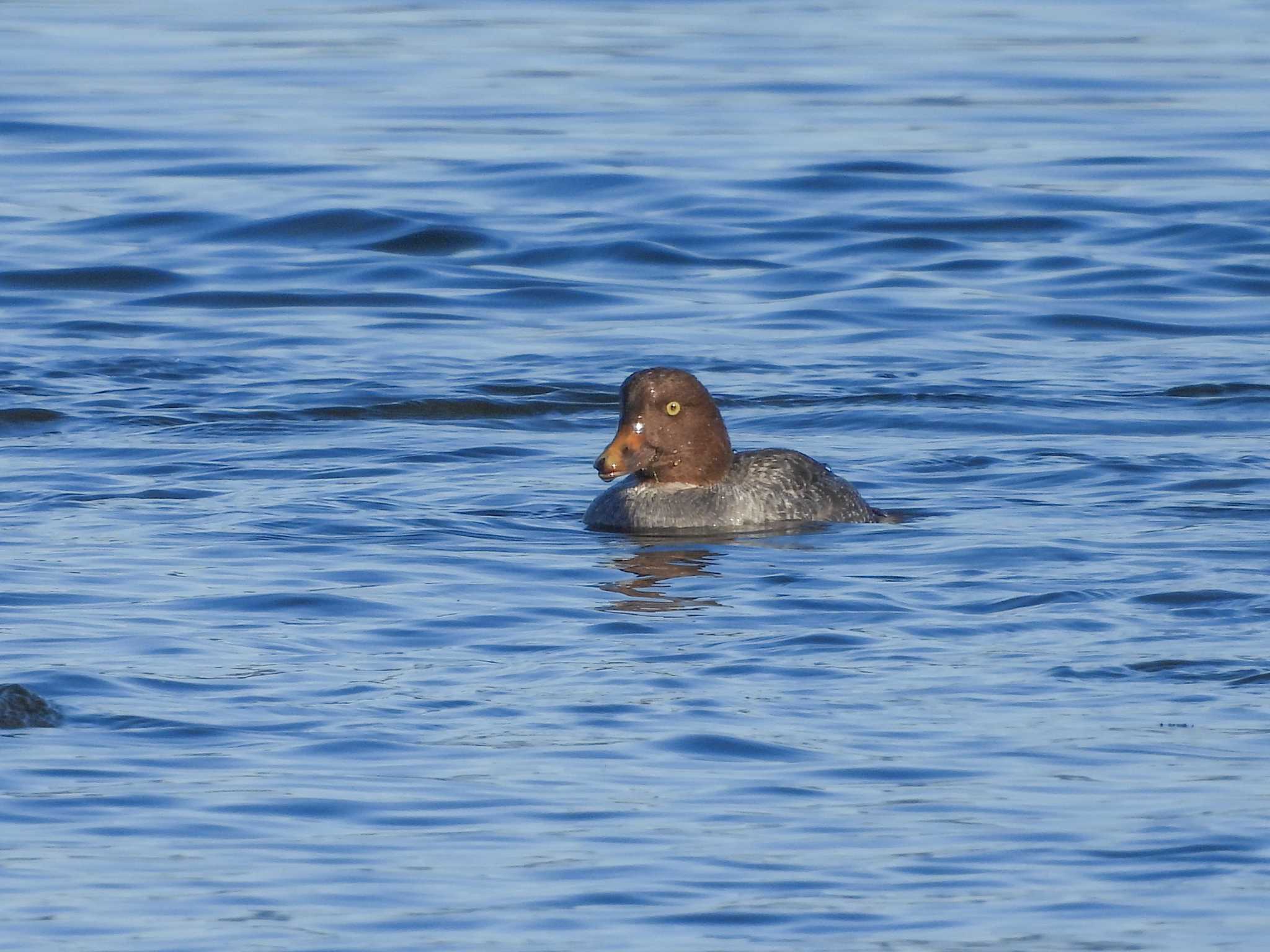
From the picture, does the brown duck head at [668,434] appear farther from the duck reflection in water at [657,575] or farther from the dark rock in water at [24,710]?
the dark rock in water at [24,710]

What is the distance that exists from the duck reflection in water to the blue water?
62mm

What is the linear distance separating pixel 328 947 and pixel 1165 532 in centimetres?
643

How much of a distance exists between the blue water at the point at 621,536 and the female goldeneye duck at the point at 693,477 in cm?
25

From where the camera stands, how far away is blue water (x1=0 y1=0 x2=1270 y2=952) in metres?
7.53

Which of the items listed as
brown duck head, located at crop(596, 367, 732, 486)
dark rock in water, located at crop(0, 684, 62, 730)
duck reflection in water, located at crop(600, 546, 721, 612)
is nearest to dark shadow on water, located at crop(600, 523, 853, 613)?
duck reflection in water, located at crop(600, 546, 721, 612)

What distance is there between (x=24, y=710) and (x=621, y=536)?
4514 mm

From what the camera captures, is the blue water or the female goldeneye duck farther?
the female goldeneye duck

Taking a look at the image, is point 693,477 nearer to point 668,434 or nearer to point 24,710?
point 668,434

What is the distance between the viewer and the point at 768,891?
7285mm

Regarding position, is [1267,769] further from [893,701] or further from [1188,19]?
[1188,19]

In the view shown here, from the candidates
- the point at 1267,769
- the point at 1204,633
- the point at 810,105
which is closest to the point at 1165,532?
the point at 1204,633

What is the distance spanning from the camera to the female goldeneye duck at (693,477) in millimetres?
13008

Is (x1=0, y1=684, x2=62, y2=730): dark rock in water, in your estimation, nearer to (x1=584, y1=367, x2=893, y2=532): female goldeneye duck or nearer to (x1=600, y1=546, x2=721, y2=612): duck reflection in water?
(x1=600, y1=546, x2=721, y2=612): duck reflection in water

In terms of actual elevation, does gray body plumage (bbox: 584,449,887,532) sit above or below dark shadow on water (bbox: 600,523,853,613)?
above
